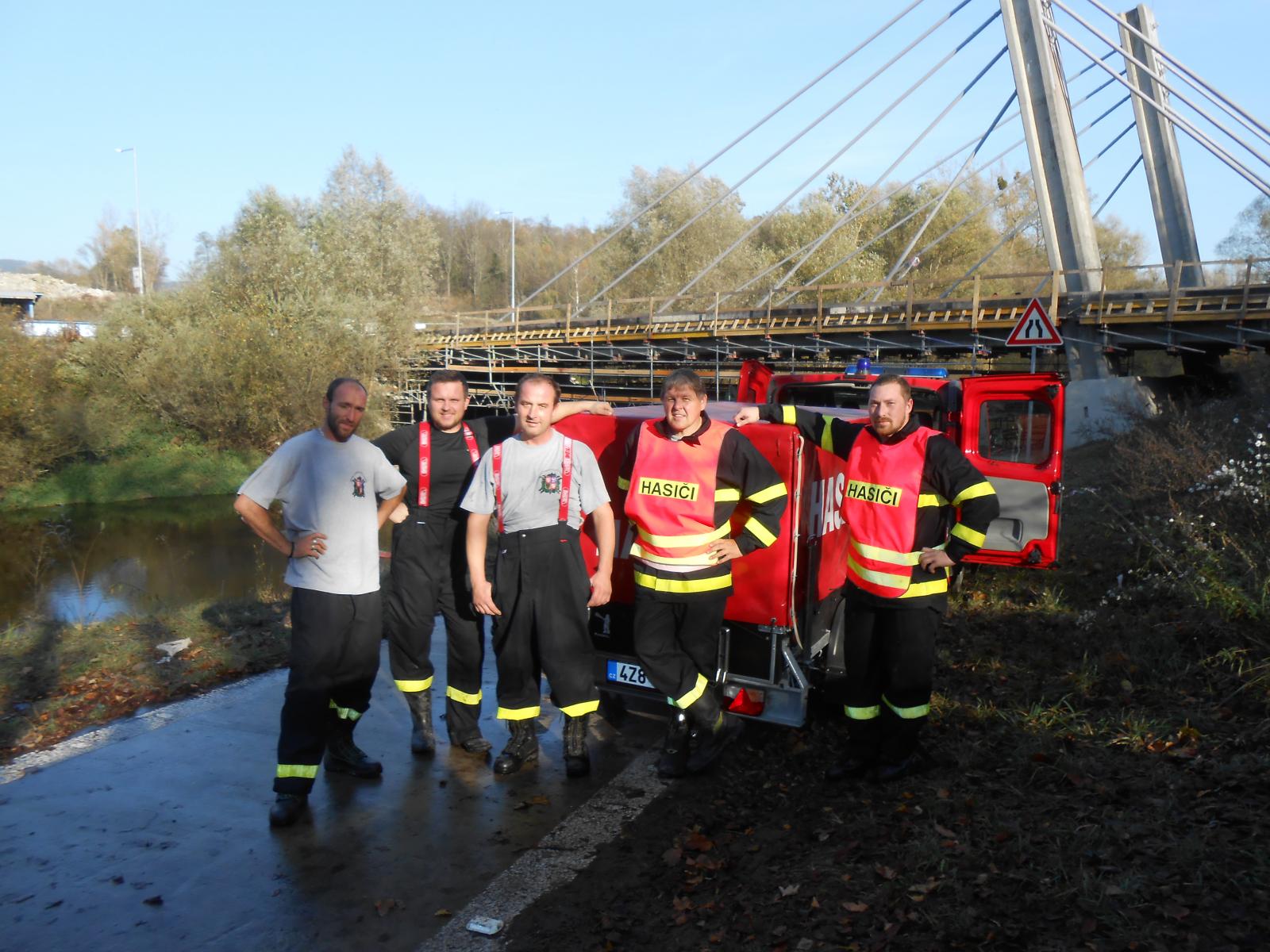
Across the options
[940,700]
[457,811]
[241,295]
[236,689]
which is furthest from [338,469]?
[241,295]

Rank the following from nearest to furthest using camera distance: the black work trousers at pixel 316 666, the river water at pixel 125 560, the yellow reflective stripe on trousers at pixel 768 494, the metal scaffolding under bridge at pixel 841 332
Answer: the black work trousers at pixel 316 666 < the yellow reflective stripe on trousers at pixel 768 494 < the river water at pixel 125 560 < the metal scaffolding under bridge at pixel 841 332

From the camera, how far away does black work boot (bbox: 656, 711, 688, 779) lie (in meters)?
4.98

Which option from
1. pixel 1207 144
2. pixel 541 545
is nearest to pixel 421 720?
pixel 541 545

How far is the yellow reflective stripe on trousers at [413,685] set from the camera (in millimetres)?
5246

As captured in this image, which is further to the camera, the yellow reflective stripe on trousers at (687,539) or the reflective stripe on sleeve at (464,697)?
the reflective stripe on sleeve at (464,697)

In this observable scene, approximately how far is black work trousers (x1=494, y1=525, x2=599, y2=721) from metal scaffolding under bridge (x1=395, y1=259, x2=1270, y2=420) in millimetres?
17056

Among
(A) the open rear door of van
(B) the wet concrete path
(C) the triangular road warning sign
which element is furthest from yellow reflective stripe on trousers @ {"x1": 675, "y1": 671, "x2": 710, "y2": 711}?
(C) the triangular road warning sign

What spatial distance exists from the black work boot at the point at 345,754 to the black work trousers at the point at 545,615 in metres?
0.77

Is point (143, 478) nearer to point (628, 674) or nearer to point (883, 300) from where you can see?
point (628, 674)

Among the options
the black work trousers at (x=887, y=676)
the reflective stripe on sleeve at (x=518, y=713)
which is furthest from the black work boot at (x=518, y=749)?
the black work trousers at (x=887, y=676)

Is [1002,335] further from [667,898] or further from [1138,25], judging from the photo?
[667,898]

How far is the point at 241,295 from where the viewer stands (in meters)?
29.1

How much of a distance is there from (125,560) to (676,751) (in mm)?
13749

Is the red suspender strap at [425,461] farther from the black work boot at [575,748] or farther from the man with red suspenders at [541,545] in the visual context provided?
the black work boot at [575,748]
